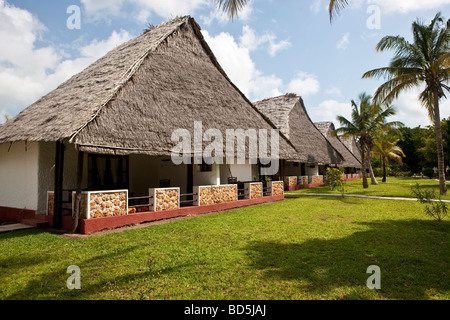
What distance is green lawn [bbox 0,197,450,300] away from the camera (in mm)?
3398

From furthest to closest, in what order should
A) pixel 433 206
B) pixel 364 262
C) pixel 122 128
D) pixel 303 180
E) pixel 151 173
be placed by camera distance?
1. pixel 303 180
2. pixel 151 173
3. pixel 122 128
4. pixel 433 206
5. pixel 364 262

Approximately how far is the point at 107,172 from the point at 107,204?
235 cm

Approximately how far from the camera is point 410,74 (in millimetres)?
13469

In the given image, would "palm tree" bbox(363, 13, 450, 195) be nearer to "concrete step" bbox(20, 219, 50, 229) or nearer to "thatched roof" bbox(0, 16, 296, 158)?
"thatched roof" bbox(0, 16, 296, 158)

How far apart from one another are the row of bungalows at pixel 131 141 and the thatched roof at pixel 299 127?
6453 millimetres

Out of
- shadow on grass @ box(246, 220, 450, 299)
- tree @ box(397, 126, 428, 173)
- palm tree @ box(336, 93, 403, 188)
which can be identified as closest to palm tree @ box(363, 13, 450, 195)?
palm tree @ box(336, 93, 403, 188)

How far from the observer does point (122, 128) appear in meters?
7.11

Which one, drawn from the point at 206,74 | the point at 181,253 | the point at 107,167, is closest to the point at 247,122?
the point at 206,74

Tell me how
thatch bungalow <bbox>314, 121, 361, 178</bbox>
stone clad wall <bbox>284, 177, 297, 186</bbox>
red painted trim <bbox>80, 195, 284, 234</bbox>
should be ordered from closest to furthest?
red painted trim <bbox>80, 195, 284, 234</bbox>
stone clad wall <bbox>284, 177, 297, 186</bbox>
thatch bungalow <bbox>314, 121, 361, 178</bbox>

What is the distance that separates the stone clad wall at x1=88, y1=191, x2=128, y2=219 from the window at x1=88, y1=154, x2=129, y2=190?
Result: 1977mm

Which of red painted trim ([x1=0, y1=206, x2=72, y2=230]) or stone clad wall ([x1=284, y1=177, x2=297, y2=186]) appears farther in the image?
stone clad wall ([x1=284, y1=177, x2=297, y2=186])

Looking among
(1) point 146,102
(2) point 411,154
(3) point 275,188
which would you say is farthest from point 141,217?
(2) point 411,154

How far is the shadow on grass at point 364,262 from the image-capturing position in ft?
11.4

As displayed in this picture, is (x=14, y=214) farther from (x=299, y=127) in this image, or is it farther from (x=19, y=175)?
(x=299, y=127)
